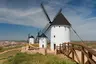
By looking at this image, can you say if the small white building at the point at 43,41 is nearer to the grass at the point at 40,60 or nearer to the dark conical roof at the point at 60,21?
the dark conical roof at the point at 60,21

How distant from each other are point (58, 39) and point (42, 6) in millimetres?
14600

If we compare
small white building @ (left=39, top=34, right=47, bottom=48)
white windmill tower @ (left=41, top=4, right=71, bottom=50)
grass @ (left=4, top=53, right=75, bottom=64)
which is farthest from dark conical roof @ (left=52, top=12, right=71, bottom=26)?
grass @ (left=4, top=53, right=75, bottom=64)

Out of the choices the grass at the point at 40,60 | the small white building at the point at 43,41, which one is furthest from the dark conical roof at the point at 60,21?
the grass at the point at 40,60

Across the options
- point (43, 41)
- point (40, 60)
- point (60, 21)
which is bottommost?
point (40, 60)

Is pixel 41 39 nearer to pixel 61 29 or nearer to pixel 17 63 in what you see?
pixel 61 29

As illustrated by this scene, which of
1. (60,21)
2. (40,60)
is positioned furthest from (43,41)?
(40,60)

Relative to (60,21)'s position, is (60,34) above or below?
below

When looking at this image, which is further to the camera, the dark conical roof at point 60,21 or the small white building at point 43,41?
the small white building at point 43,41

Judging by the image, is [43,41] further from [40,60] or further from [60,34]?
[40,60]

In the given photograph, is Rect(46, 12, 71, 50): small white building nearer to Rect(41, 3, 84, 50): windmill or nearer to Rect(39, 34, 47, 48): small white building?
Rect(41, 3, 84, 50): windmill

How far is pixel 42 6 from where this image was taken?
41688mm

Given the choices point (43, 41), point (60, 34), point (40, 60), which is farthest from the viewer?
point (43, 41)

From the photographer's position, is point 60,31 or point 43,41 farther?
point 43,41

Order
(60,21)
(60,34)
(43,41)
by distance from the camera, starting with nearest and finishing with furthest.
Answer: (60,34) < (60,21) < (43,41)
